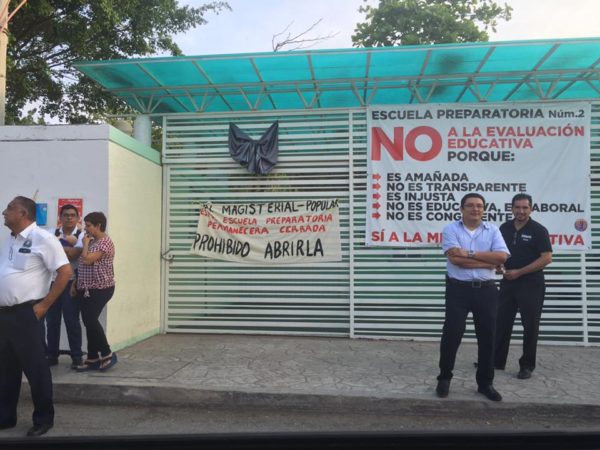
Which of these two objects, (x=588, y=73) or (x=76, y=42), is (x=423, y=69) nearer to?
(x=588, y=73)

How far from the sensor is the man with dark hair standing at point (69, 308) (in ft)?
17.9

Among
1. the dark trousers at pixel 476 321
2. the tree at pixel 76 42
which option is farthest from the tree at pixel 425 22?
the dark trousers at pixel 476 321

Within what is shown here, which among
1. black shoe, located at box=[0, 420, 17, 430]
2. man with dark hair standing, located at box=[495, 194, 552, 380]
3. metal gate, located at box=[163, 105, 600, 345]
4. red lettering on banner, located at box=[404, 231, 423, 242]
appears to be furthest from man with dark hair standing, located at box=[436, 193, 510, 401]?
black shoe, located at box=[0, 420, 17, 430]

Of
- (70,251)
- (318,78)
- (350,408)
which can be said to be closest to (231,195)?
(318,78)

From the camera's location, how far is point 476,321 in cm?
457

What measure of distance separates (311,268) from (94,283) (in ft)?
10.6

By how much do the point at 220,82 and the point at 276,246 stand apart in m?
2.64

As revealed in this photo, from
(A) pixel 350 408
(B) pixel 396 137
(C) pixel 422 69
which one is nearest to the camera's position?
(A) pixel 350 408

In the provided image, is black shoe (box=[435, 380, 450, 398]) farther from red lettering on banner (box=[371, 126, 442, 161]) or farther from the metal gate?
red lettering on banner (box=[371, 126, 442, 161])

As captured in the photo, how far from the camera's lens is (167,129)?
25.7 ft

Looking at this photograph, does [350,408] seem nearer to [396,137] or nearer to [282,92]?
[396,137]

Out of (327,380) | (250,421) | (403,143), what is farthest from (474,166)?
(250,421)

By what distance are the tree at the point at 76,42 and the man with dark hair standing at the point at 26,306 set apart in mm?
6936

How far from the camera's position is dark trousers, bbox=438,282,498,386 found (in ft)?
14.8
